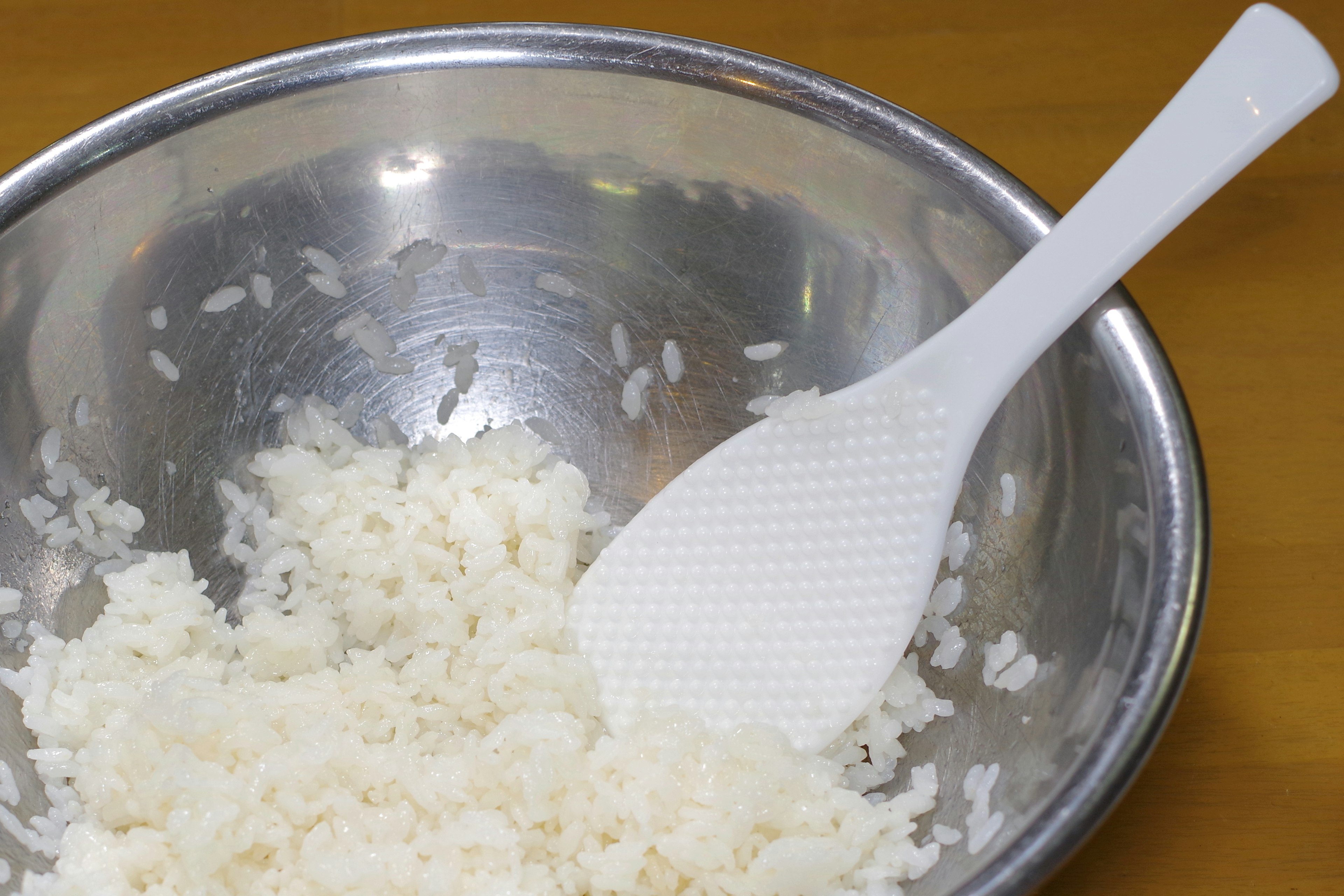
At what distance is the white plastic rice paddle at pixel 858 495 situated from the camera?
55.0 inches

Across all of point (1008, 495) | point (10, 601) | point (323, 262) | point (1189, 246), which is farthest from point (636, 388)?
point (1189, 246)

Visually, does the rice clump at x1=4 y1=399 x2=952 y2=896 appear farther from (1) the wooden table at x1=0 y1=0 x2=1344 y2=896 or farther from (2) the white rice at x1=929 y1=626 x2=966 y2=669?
(1) the wooden table at x1=0 y1=0 x2=1344 y2=896

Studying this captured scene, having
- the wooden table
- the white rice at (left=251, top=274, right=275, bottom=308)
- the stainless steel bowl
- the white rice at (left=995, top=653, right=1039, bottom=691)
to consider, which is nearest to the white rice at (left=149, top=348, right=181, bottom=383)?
the stainless steel bowl

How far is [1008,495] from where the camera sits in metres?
1.61

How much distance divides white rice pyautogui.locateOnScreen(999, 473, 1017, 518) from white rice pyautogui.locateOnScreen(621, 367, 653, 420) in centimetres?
66

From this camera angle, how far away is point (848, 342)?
1818 millimetres

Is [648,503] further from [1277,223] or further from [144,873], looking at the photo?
[1277,223]

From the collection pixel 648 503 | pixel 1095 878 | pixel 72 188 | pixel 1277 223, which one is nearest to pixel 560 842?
pixel 648 503

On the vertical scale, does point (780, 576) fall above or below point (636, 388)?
below

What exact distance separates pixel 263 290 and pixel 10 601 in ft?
2.02

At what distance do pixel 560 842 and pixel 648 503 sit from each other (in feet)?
1.73

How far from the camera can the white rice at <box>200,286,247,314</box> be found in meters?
1.78

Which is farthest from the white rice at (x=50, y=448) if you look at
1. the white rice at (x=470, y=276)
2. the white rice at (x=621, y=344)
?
the white rice at (x=621, y=344)

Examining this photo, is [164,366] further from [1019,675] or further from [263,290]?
[1019,675]
